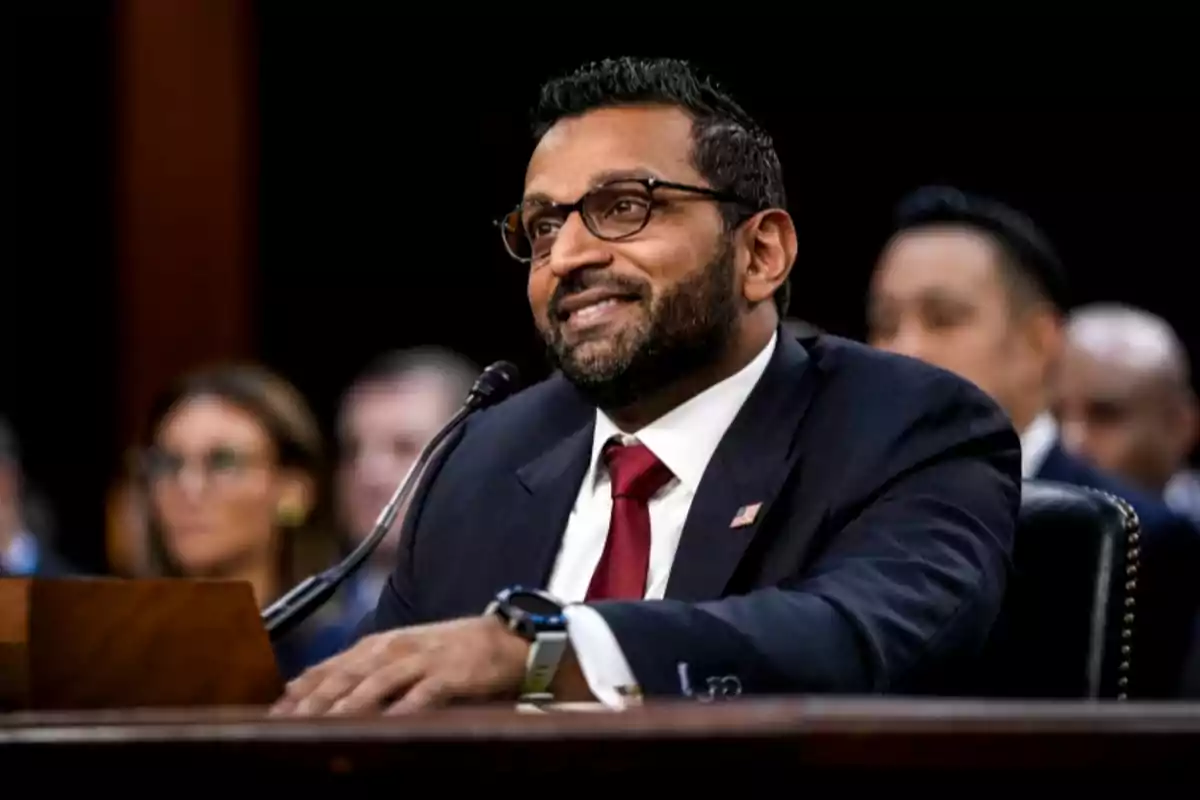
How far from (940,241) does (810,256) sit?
1.65 m

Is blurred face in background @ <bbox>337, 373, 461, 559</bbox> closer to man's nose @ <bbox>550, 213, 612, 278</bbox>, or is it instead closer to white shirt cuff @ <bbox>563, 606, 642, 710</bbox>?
man's nose @ <bbox>550, 213, 612, 278</bbox>

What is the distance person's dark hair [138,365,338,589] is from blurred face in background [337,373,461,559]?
77cm

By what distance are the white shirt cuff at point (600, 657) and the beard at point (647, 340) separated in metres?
0.56

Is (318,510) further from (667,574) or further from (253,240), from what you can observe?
(253,240)

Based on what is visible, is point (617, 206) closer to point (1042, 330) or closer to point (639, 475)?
point (639, 475)

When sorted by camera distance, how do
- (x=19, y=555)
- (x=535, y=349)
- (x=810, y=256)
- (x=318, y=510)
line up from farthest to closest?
(x=535, y=349), (x=810, y=256), (x=19, y=555), (x=318, y=510)

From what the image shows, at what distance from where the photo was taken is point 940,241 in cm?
405

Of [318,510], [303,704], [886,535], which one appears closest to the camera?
[303,704]

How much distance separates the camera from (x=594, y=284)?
7.54 ft

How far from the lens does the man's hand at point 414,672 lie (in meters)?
1.58

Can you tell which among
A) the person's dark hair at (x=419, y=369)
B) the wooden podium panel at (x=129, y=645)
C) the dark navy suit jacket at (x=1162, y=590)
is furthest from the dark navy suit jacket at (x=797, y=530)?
the person's dark hair at (x=419, y=369)

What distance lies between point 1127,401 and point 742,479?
2743mm

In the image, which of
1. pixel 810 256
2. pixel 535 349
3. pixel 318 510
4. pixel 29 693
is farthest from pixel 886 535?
pixel 535 349

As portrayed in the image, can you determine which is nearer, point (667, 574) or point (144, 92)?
point (667, 574)
